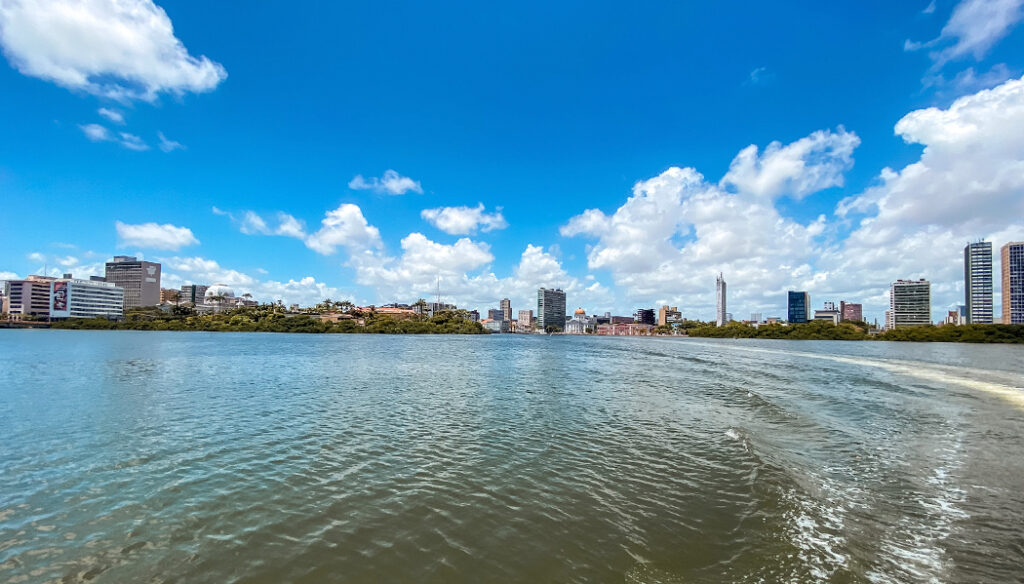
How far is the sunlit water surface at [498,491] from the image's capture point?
7.82 meters

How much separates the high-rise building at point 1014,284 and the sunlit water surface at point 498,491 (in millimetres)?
248324

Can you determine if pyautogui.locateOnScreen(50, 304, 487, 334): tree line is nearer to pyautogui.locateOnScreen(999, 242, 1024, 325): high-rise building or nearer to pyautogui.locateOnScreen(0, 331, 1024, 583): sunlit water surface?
pyautogui.locateOnScreen(0, 331, 1024, 583): sunlit water surface

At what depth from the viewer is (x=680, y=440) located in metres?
16.6

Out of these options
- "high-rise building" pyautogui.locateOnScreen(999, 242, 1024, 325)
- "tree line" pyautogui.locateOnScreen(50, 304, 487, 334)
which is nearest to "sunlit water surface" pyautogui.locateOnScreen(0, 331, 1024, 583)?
"tree line" pyautogui.locateOnScreen(50, 304, 487, 334)

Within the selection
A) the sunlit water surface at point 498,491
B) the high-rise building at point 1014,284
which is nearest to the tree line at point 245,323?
the sunlit water surface at point 498,491

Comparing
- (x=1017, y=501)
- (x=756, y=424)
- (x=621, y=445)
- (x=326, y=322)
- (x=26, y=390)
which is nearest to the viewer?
(x=1017, y=501)

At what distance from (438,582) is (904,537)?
30.3 ft

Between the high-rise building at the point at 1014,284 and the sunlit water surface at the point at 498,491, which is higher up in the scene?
the high-rise building at the point at 1014,284

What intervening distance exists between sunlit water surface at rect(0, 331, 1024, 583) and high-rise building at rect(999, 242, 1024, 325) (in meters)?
248

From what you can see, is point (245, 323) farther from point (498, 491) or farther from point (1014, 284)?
point (1014, 284)

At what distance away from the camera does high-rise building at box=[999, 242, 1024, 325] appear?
184875 millimetres

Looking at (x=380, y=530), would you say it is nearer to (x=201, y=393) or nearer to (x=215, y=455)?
(x=215, y=455)

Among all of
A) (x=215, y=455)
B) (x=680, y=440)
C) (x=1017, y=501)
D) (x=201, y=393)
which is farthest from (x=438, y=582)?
(x=201, y=393)

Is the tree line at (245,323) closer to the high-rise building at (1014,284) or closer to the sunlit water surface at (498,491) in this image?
the sunlit water surface at (498,491)
